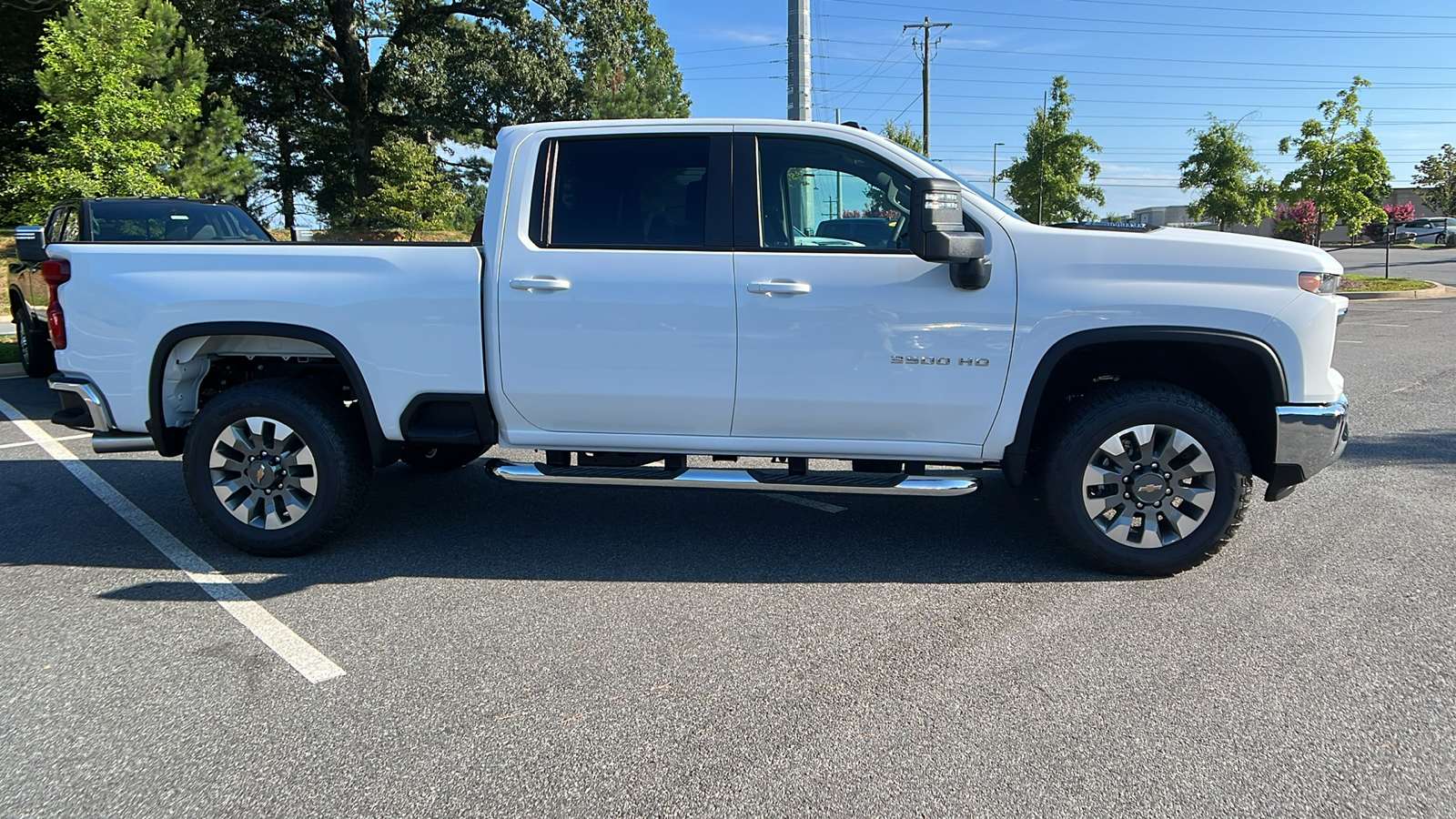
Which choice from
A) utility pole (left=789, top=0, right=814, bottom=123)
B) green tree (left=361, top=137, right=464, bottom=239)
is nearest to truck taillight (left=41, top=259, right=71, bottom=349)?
utility pole (left=789, top=0, right=814, bottom=123)

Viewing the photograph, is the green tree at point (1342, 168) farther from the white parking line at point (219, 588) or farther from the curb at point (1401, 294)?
the white parking line at point (219, 588)

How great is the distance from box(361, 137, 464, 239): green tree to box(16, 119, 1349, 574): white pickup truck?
2189 centimetres

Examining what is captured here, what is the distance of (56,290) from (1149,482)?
5293mm

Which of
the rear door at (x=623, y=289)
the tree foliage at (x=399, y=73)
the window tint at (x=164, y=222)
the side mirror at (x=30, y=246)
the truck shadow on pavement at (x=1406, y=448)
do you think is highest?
the tree foliage at (x=399, y=73)

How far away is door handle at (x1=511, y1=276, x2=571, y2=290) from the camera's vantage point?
432 cm

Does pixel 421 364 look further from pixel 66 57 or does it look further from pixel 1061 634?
pixel 66 57

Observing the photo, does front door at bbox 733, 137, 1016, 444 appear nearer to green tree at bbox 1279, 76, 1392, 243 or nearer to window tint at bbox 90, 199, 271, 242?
window tint at bbox 90, 199, 271, 242

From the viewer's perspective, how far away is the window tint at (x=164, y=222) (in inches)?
358

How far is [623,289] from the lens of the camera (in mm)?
4281

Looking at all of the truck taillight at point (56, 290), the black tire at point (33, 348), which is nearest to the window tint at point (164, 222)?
the black tire at point (33, 348)

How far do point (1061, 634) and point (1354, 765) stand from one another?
3.57 ft

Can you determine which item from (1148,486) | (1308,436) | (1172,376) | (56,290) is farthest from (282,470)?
(1308,436)

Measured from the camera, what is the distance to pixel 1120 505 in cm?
426

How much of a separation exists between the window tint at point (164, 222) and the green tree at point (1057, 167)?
3024 centimetres
